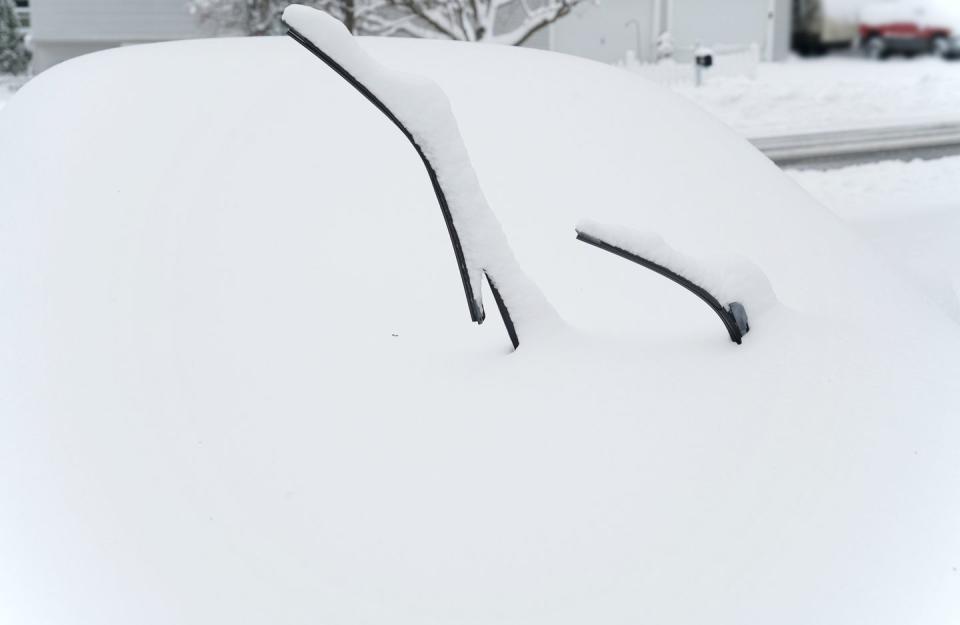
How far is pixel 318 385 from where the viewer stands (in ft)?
5.04

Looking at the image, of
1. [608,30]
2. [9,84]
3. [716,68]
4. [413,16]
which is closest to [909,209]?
[413,16]

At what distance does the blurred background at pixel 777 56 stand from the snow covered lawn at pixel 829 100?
31 mm

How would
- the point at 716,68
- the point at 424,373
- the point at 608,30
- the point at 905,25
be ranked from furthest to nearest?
1. the point at 608,30
2. the point at 716,68
3. the point at 905,25
4. the point at 424,373

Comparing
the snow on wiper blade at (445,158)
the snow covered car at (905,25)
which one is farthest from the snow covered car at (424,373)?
the snow covered car at (905,25)

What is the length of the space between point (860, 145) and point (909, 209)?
3824mm

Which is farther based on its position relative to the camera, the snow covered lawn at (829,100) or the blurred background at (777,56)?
the snow covered lawn at (829,100)

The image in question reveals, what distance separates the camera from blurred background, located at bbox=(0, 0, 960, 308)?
9.91 ft

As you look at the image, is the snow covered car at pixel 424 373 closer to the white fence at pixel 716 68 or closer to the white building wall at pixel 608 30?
the white fence at pixel 716 68

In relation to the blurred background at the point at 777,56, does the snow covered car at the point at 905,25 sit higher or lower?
higher

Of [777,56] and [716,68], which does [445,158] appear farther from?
[716,68]

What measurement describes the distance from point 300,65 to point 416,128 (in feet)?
2.28

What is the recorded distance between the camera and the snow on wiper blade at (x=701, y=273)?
1.63 meters

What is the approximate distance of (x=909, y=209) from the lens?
6.51m

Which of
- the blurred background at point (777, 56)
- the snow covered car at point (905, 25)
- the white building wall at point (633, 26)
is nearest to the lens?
the snow covered car at point (905, 25)
